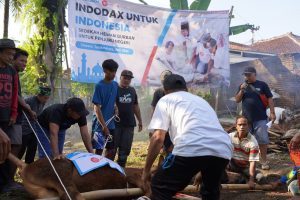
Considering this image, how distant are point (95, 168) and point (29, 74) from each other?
537 centimetres

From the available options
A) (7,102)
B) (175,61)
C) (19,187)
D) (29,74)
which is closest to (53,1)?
(29,74)

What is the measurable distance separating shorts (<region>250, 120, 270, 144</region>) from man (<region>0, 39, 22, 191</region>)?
4.06m

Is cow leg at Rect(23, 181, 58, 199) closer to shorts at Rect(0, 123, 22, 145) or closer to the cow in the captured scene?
the cow

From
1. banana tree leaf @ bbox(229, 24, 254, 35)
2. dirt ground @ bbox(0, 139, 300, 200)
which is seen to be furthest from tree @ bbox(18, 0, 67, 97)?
banana tree leaf @ bbox(229, 24, 254, 35)

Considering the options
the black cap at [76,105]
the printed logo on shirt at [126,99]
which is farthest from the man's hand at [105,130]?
the black cap at [76,105]

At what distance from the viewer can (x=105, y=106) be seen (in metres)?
5.37

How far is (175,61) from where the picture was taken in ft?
26.1

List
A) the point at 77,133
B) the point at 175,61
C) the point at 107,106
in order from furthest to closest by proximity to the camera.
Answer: the point at 77,133 < the point at 175,61 < the point at 107,106

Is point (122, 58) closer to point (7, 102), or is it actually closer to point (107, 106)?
point (107, 106)

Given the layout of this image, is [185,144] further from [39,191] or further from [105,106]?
[105,106]

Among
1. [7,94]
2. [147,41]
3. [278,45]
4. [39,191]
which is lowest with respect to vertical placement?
[39,191]

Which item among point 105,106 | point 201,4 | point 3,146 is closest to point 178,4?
point 201,4

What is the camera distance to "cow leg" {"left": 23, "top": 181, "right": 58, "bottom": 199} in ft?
11.6

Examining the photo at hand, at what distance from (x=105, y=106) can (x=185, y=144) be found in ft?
8.55
